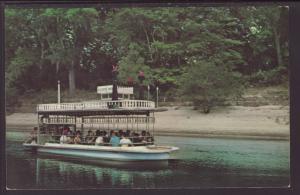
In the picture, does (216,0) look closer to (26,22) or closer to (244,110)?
(244,110)

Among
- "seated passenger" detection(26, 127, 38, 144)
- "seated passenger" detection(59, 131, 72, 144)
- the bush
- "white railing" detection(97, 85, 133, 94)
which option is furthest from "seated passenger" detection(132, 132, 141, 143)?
the bush

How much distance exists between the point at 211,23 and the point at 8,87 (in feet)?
8.67

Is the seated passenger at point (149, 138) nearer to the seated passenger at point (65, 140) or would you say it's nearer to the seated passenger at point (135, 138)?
the seated passenger at point (135, 138)

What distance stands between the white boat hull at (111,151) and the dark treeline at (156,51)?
2.46ft

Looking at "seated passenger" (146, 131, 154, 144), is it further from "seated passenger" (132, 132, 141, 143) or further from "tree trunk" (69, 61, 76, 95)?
"tree trunk" (69, 61, 76, 95)

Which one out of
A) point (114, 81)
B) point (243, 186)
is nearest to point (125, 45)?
point (114, 81)

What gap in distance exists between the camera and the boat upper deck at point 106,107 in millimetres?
8938

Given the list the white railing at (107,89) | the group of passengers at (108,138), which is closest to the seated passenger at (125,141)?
the group of passengers at (108,138)

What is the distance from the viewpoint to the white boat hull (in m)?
8.83

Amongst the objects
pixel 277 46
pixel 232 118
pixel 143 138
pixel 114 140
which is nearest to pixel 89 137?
pixel 114 140

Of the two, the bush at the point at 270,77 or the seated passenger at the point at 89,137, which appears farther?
the seated passenger at the point at 89,137

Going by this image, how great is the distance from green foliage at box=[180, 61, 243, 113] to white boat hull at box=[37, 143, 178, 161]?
28.4 inches

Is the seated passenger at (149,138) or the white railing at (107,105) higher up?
the white railing at (107,105)

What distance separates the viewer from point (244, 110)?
886 centimetres
